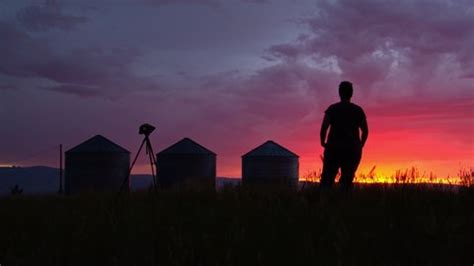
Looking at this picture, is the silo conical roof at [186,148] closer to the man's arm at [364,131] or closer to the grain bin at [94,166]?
the grain bin at [94,166]

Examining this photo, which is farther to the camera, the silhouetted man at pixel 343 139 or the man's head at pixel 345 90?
the man's head at pixel 345 90

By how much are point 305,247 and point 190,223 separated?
6.79ft

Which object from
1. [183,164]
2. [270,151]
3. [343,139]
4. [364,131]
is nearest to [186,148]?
[183,164]

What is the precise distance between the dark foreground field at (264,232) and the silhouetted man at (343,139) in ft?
3.51

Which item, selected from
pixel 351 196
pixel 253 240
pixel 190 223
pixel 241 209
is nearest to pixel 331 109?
pixel 351 196

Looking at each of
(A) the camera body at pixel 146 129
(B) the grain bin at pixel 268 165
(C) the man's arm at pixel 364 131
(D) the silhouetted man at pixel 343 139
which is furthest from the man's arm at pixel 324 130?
(B) the grain bin at pixel 268 165

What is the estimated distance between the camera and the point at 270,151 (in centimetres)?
3794

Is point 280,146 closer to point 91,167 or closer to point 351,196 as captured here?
point 91,167

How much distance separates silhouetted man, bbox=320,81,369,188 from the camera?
979 cm

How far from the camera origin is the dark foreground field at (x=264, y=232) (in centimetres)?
524

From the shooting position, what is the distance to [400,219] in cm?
657

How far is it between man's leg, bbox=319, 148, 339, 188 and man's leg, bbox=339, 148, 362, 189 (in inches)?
4.9

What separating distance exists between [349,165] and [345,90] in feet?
3.90

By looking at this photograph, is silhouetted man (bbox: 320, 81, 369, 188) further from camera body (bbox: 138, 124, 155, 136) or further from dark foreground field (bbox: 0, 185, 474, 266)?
camera body (bbox: 138, 124, 155, 136)
